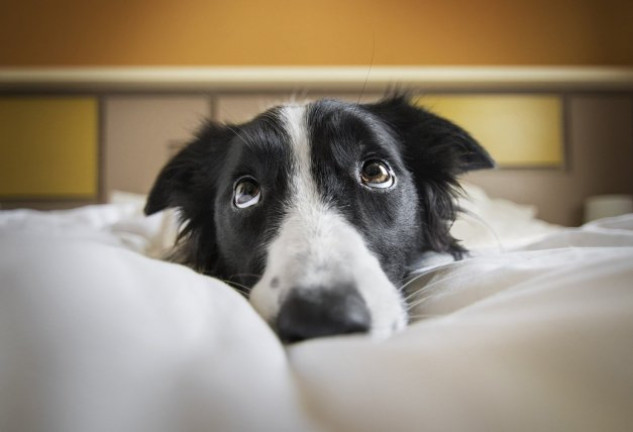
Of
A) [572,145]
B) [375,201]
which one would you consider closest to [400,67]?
[572,145]

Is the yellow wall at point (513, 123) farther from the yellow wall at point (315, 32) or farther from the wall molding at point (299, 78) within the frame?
the yellow wall at point (315, 32)

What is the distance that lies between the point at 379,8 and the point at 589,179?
2390mm

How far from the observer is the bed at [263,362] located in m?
0.38

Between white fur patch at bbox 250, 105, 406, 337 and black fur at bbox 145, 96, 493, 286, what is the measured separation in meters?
0.05

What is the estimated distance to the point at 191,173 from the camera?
1375 millimetres

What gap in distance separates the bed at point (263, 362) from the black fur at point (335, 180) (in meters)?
0.40

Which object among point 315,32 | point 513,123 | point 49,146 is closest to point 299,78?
point 315,32

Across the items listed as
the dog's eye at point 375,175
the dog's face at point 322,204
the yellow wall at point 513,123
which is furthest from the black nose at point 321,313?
the yellow wall at point 513,123

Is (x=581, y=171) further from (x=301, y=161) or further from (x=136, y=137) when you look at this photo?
(x=136, y=137)

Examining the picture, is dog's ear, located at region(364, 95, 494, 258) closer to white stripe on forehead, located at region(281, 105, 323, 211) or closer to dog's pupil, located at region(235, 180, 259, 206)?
white stripe on forehead, located at region(281, 105, 323, 211)

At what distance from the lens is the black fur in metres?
0.93

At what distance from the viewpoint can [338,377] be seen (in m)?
0.42

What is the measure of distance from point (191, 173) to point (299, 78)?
245 centimetres

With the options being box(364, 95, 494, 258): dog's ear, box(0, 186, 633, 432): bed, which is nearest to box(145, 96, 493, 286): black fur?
box(364, 95, 494, 258): dog's ear
